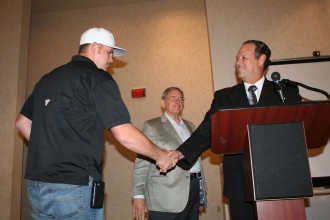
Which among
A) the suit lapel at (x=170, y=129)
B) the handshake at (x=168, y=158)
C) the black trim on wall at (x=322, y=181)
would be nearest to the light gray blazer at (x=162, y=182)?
the suit lapel at (x=170, y=129)

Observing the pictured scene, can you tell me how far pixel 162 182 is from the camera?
7.87 feet

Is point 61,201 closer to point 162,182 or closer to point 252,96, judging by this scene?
point 162,182

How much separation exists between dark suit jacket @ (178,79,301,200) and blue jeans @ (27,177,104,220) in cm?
58

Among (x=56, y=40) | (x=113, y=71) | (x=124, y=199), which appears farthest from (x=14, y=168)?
(x=56, y=40)

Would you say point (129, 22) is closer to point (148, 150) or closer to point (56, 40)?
point (56, 40)

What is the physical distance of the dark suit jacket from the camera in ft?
5.33

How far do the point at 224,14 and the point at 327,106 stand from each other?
100 inches

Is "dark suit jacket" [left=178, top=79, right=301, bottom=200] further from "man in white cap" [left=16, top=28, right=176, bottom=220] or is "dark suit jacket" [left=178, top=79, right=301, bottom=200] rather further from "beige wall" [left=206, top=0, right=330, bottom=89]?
"beige wall" [left=206, top=0, right=330, bottom=89]

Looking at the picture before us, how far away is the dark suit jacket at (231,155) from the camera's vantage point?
1.62m

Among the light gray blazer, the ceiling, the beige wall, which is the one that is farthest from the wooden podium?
the ceiling

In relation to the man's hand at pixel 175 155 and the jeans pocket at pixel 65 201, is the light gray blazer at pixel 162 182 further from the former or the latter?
the jeans pocket at pixel 65 201

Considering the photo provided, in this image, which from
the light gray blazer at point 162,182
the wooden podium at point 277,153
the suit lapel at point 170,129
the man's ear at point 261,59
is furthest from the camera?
the suit lapel at point 170,129

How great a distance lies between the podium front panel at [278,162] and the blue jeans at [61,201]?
83 cm

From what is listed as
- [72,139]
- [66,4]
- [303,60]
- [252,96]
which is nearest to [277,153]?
[252,96]
